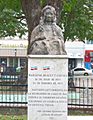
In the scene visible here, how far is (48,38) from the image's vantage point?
984 centimetres

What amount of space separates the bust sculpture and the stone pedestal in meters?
0.34

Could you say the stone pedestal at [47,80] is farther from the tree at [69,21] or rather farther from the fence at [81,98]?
the tree at [69,21]

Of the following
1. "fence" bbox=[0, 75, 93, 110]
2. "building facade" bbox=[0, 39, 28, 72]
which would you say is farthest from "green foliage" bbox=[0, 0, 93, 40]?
"building facade" bbox=[0, 39, 28, 72]

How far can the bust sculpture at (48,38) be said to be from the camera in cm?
973

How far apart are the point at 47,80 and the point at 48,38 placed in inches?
42.0

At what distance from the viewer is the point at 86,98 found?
1705 cm

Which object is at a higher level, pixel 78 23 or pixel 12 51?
pixel 78 23

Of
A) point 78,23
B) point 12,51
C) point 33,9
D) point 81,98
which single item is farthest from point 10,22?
point 12,51

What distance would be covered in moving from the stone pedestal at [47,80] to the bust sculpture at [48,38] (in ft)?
1.12

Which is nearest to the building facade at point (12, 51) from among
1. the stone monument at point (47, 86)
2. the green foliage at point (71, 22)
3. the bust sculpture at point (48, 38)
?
the green foliage at point (71, 22)

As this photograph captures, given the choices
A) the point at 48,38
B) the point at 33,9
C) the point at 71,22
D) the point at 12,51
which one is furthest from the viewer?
the point at 12,51

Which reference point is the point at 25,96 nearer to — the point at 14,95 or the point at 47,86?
the point at 14,95

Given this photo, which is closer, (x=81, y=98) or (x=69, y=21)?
(x=81, y=98)

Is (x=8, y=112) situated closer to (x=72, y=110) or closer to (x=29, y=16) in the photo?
(x=72, y=110)
